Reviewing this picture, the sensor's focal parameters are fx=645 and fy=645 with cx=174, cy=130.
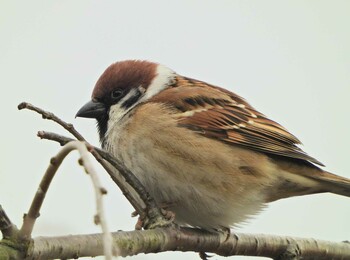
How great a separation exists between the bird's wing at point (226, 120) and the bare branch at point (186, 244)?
60cm

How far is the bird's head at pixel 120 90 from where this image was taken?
15.0 ft

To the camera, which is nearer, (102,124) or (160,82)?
(102,124)

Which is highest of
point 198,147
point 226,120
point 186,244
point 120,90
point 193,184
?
point 120,90

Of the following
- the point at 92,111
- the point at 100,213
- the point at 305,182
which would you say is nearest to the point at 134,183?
the point at 100,213

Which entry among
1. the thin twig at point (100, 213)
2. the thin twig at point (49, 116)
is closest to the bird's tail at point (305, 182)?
the thin twig at point (49, 116)

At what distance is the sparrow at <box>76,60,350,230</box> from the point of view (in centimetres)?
389

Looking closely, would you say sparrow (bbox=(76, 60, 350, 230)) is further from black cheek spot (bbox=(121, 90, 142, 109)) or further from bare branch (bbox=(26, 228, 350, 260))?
bare branch (bbox=(26, 228, 350, 260))

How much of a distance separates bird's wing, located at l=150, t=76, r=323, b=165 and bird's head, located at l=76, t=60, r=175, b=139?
177 mm

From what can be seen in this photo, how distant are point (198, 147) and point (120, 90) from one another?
92cm

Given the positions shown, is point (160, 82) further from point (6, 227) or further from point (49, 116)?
point (6, 227)

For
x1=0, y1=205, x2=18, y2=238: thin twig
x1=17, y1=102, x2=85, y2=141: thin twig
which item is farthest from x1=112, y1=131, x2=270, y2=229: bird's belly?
x1=0, y1=205, x2=18, y2=238: thin twig

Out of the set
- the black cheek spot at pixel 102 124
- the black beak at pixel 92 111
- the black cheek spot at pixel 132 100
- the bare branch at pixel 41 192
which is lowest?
the black cheek spot at pixel 102 124

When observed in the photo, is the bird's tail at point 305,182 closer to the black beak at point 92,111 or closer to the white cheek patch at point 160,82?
the white cheek patch at point 160,82

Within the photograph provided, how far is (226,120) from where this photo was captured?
4.48 metres
